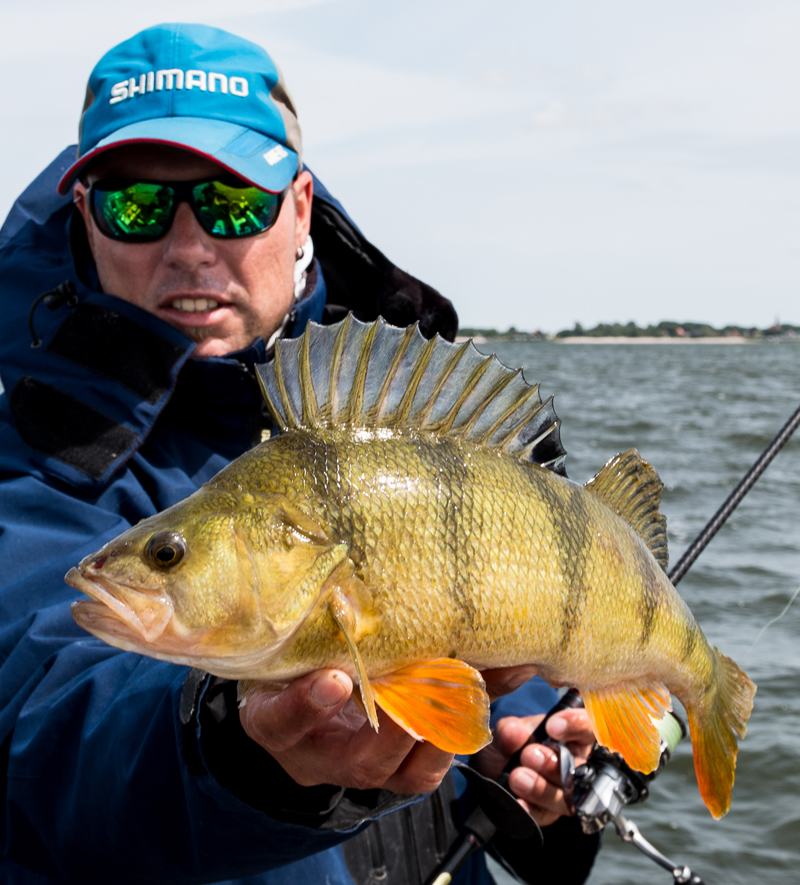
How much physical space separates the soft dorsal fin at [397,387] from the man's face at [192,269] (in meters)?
1.25

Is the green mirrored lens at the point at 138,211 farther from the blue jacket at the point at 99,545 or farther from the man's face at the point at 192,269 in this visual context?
the blue jacket at the point at 99,545

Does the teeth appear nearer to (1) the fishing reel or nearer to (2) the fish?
(2) the fish

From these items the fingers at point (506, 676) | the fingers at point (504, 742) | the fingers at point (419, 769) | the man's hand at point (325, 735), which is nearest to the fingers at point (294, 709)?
the man's hand at point (325, 735)

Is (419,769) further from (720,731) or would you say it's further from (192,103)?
(192,103)

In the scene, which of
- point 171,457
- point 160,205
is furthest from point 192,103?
point 171,457

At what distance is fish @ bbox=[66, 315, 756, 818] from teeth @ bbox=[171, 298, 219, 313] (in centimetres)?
128

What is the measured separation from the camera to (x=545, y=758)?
295 cm

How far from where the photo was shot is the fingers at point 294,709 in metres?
1.48

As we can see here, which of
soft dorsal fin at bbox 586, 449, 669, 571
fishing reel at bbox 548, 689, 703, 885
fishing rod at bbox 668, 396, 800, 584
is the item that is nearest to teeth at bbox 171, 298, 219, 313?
soft dorsal fin at bbox 586, 449, 669, 571

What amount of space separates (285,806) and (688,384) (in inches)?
1510

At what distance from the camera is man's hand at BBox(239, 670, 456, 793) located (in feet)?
4.87

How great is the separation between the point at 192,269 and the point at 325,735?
5.72 ft

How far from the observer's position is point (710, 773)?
2146mm

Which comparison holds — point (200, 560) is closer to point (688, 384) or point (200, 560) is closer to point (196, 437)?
point (196, 437)
